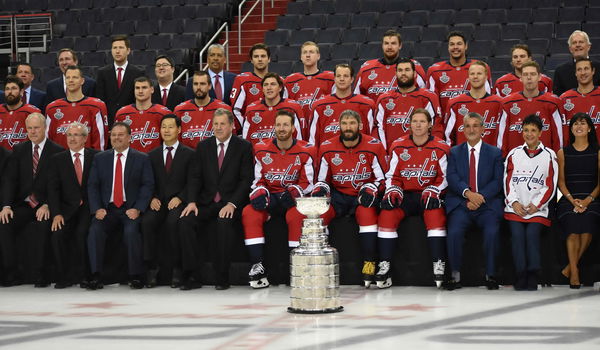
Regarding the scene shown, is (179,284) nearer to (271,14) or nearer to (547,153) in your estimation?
(547,153)

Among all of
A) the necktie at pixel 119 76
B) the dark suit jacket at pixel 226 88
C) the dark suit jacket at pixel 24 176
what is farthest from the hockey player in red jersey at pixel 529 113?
the dark suit jacket at pixel 24 176

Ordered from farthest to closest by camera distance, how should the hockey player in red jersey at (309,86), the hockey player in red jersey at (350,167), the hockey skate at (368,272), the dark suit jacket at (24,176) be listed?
the hockey player in red jersey at (309,86) < the dark suit jacket at (24,176) < the hockey player in red jersey at (350,167) < the hockey skate at (368,272)

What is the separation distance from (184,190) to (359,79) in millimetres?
2057

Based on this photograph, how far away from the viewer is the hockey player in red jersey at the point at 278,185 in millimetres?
7312

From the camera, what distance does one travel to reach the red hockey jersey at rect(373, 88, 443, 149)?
26.5 feet

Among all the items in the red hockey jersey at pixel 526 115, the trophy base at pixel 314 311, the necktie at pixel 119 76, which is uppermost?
the necktie at pixel 119 76

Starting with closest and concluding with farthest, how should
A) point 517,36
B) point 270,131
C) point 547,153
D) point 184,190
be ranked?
point 547,153
point 184,190
point 270,131
point 517,36

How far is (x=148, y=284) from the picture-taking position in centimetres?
751

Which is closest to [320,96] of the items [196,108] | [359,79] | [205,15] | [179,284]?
[359,79]

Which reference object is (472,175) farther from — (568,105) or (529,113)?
(568,105)

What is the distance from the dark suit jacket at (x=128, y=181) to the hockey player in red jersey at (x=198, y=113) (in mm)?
735

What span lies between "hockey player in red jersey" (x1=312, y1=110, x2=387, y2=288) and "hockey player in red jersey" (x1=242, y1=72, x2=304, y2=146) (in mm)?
754

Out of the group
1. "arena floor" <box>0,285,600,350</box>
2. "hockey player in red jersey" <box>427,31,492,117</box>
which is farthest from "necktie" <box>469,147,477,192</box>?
"hockey player in red jersey" <box>427,31,492,117</box>

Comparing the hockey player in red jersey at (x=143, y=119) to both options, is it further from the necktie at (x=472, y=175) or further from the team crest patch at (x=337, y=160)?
the necktie at (x=472, y=175)
